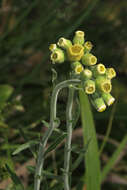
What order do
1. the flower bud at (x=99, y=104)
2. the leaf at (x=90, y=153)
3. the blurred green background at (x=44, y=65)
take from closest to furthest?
1. the flower bud at (x=99, y=104)
2. the leaf at (x=90, y=153)
3. the blurred green background at (x=44, y=65)

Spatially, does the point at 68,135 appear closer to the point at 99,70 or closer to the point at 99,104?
the point at 99,104

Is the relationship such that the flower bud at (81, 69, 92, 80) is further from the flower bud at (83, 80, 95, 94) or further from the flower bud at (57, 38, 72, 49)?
the flower bud at (57, 38, 72, 49)

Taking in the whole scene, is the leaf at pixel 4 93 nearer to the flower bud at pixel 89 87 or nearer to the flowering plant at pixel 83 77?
the flowering plant at pixel 83 77

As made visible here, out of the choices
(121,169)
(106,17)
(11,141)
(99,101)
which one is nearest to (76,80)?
(99,101)

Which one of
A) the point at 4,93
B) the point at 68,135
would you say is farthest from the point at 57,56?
the point at 4,93

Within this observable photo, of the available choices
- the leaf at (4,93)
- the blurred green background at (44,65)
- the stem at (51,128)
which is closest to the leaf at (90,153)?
the blurred green background at (44,65)

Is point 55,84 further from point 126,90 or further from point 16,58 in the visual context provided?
point 126,90
